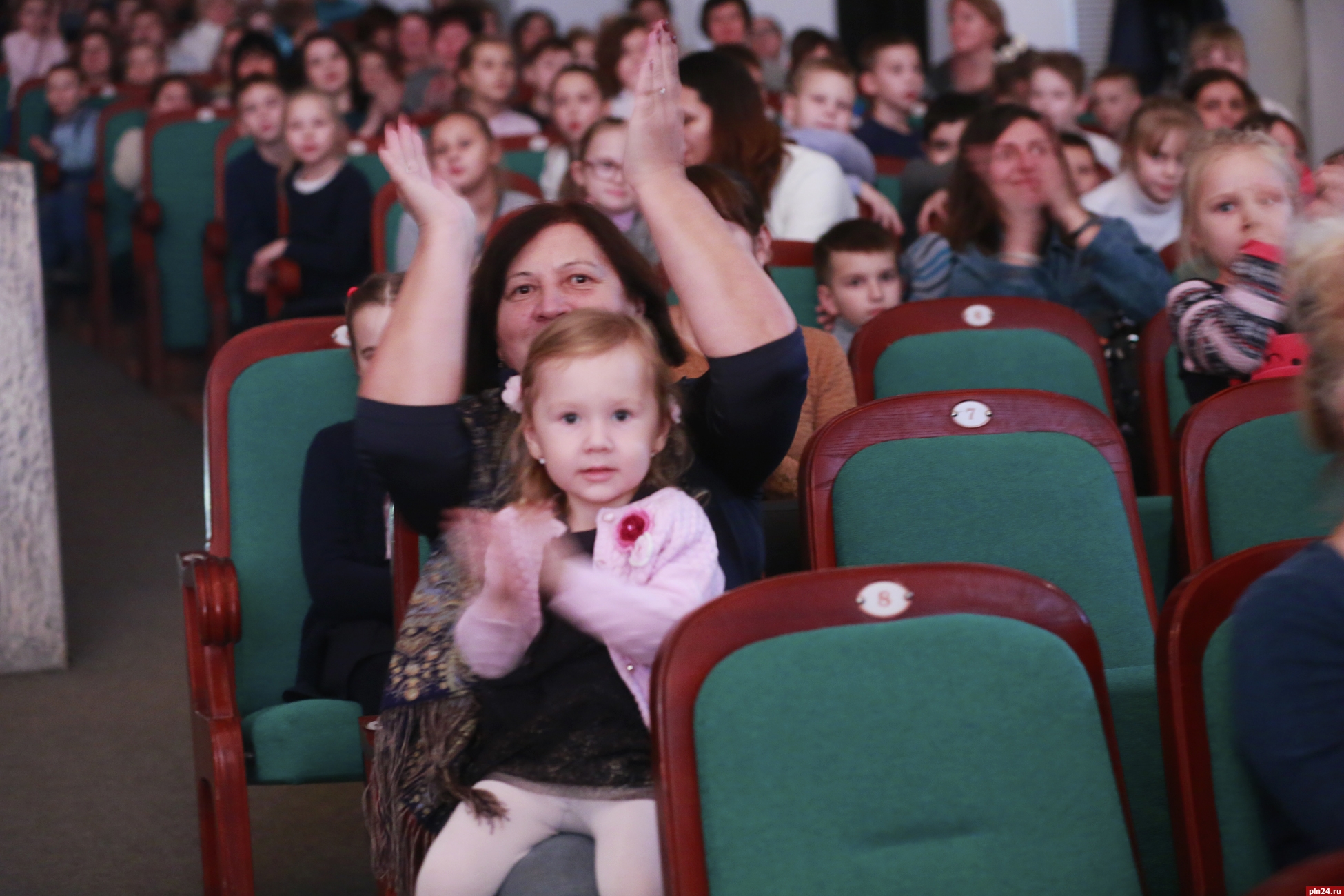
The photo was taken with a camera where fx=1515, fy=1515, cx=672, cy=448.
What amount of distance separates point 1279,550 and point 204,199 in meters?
4.65

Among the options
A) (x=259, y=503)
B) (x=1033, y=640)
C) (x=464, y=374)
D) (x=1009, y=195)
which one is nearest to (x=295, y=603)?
(x=259, y=503)

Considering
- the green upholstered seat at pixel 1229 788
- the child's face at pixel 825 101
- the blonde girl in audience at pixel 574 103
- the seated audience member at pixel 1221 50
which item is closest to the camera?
the green upholstered seat at pixel 1229 788

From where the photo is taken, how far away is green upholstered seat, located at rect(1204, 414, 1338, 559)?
1961mm

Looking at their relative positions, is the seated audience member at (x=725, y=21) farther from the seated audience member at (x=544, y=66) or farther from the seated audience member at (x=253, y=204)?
the seated audience member at (x=253, y=204)

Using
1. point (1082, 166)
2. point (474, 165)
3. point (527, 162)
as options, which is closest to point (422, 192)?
point (474, 165)

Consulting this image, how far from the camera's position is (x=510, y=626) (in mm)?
1474

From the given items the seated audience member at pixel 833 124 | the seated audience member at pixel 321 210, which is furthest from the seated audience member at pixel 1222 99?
the seated audience member at pixel 321 210

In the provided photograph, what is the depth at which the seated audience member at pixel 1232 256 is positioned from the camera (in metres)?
2.32

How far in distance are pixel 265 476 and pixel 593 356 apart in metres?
0.89

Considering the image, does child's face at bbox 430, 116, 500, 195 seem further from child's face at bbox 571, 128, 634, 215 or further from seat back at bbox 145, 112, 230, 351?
seat back at bbox 145, 112, 230, 351

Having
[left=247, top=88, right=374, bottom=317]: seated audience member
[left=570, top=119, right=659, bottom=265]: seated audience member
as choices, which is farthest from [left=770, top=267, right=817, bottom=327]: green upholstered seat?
[left=247, top=88, right=374, bottom=317]: seated audience member

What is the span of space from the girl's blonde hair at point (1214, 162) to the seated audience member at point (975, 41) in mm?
3194

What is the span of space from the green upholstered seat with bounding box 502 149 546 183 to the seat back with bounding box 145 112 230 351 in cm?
120

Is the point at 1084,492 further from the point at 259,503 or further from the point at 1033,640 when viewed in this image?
the point at 259,503
